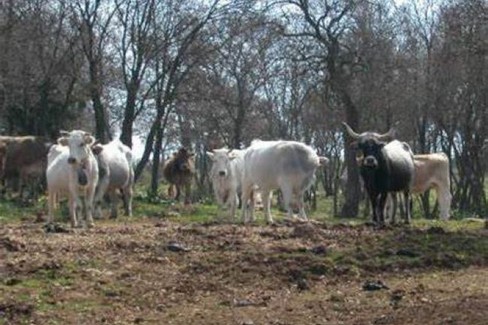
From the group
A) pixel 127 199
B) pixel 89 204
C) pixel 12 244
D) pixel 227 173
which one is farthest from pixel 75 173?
pixel 227 173

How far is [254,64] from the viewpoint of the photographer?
46562 millimetres

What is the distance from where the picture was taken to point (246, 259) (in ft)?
46.5

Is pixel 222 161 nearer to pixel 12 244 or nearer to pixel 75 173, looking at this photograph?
pixel 75 173

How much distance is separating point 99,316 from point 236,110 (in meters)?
42.5

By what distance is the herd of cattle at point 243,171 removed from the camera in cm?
1922

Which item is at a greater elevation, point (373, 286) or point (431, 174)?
point (431, 174)

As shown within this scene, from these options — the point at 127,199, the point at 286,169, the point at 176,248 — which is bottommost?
the point at 176,248

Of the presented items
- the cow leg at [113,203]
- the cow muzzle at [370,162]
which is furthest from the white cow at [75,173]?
the cow muzzle at [370,162]

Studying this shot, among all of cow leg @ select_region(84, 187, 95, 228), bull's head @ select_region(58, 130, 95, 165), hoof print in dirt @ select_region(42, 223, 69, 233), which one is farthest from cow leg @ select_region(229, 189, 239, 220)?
hoof print in dirt @ select_region(42, 223, 69, 233)

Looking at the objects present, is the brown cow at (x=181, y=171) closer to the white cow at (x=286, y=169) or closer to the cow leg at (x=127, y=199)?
the cow leg at (x=127, y=199)

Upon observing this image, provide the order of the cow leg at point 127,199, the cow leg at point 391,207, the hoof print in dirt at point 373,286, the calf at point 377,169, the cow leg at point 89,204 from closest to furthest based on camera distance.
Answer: the hoof print in dirt at point 373,286 → the cow leg at point 89,204 → the calf at point 377,169 → the cow leg at point 391,207 → the cow leg at point 127,199

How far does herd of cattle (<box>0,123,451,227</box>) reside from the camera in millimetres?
19219

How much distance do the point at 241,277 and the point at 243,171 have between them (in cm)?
1108

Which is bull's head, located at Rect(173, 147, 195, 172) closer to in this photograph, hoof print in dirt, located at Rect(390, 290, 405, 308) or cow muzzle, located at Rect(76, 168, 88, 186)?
cow muzzle, located at Rect(76, 168, 88, 186)
